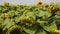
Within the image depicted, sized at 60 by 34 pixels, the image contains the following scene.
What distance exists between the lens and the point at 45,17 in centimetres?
214

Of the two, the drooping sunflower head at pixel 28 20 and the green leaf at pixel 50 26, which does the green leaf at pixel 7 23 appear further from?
the green leaf at pixel 50 26

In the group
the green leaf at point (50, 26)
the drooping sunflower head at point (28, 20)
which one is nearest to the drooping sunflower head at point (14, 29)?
the drooping sunflower head at point (28, 20)

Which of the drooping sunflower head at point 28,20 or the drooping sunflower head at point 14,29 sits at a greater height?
the drooping sunflower head at point 28,20

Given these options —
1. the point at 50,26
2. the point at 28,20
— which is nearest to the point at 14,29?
the point at 28,20

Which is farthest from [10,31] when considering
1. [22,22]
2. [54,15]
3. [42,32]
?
[54,15]

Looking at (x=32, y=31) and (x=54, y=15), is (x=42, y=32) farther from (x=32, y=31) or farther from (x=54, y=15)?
(x=54, y=15)

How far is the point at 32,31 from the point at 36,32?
46mm

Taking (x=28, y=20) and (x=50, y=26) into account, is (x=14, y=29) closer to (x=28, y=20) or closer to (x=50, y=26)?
(x=28, y=20)

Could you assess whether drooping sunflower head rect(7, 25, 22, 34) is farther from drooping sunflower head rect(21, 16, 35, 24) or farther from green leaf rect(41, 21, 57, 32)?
green leaf rect(41, 21, 57, 32)

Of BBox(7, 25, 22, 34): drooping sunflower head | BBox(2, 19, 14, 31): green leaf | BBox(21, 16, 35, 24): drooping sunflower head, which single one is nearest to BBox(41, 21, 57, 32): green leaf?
BBox(21, 16, 35, 24): drooping sunflower head

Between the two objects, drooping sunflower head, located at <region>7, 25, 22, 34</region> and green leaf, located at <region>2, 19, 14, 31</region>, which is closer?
drooping sunflower head, located at <region>7, 25, 22, 34</region>

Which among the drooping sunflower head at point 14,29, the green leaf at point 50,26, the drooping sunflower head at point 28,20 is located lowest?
the drooping sunflower head at point 14,29

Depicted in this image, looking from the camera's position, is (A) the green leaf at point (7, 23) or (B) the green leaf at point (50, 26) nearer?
(B) the green leaf at point (50, 26)


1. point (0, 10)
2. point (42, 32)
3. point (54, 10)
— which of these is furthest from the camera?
point (0, 10)
